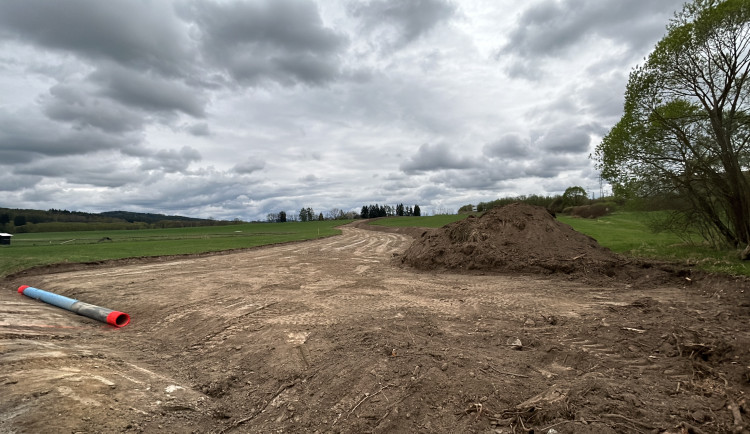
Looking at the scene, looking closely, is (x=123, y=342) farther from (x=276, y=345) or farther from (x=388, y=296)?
(x=388, y=296)

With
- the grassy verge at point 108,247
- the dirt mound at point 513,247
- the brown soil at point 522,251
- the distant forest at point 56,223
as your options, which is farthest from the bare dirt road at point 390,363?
the distant forest at point 56,223

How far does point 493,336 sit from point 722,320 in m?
4.64

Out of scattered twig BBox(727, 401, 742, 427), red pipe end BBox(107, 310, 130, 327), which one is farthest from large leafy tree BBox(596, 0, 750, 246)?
red pipe end BBox(107, 310, 130, 327)

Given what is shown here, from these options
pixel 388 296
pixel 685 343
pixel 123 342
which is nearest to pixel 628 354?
pixel 685 343

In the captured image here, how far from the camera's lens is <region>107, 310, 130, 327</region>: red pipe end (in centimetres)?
779

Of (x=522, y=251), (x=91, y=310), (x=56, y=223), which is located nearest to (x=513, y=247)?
(x=522, y=251)

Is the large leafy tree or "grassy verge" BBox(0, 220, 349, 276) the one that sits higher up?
the large leafy tree

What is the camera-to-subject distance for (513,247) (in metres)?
14.3

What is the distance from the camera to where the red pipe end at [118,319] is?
7789 mm

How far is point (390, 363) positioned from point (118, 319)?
6.97 meters

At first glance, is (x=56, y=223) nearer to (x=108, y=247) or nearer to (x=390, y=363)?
(x=108, y=247)

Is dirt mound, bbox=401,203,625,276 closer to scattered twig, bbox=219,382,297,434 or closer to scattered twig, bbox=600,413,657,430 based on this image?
scattered twig, bbox=600,413,657,430

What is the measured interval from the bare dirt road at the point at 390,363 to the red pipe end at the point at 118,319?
172mm

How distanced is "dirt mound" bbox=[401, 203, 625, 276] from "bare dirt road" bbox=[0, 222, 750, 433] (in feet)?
10.1
